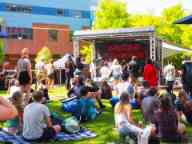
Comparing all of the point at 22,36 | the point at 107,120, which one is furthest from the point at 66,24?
the point at 107,120

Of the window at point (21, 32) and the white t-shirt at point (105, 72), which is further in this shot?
the window at point (21, 32)

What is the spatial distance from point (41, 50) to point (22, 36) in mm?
5050

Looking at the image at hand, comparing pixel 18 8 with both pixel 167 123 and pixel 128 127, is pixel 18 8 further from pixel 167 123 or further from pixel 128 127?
pixel 128 127

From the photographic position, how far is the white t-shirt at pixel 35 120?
10234mm

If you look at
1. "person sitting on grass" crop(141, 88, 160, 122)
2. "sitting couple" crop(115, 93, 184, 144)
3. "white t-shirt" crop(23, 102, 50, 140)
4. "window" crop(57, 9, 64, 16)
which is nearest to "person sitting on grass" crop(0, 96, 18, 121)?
"sitting couple" crop(115, 93, 184, 144)

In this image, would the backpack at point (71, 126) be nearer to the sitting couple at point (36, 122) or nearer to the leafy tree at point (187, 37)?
the sitting couple at point (36, 122)

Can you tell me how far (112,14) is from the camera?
187 feet

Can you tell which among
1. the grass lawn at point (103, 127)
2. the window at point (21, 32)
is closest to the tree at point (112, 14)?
the window at point (21, 32)

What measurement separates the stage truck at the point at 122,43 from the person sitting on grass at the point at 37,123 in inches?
522

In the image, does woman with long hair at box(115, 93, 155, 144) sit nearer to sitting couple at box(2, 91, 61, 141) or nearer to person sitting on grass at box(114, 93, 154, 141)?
person sitting on grass at box(114, 93, 154, 141)

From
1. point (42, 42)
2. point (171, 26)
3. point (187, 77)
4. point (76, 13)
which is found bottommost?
point (187, 77)

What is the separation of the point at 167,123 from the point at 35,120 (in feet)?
8.23

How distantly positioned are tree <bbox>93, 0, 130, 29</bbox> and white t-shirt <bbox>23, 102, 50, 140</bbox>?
46.8m

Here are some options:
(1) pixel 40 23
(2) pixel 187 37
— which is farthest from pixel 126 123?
(1) pixel 40 23
